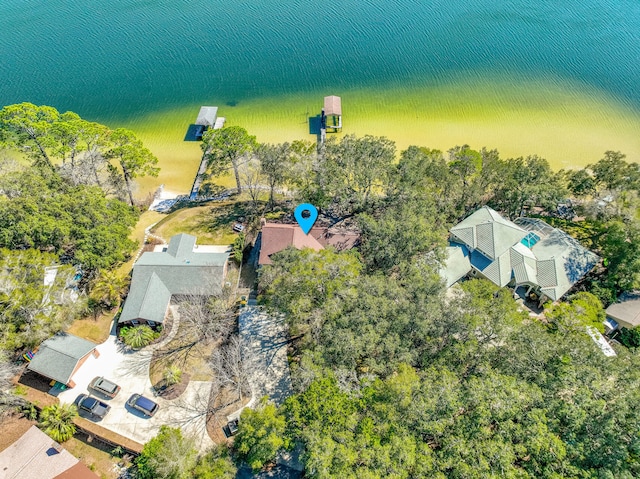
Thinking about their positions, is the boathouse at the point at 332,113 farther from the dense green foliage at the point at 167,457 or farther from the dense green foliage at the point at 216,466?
the dense green foliage at the point at 167,457

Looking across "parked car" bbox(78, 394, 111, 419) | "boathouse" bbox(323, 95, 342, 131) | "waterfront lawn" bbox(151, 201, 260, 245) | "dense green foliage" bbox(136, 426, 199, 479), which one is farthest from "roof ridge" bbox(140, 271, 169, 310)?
"boathouse" bbox(323, 95, 342, 131)

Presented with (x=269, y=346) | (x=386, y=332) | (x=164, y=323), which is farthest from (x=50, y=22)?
(x=386, y=332)

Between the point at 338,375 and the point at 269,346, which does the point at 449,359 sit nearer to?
the point at 338,375

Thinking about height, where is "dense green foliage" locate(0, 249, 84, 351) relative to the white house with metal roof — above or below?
above

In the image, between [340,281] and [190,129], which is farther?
[190,129]

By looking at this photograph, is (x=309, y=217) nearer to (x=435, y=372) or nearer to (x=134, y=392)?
(x=435, y=372)

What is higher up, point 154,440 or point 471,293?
point 471,293

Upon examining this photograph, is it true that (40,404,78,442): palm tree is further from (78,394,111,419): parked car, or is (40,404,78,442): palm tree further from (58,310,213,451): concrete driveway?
(58,310,213,451): concrete driveway
